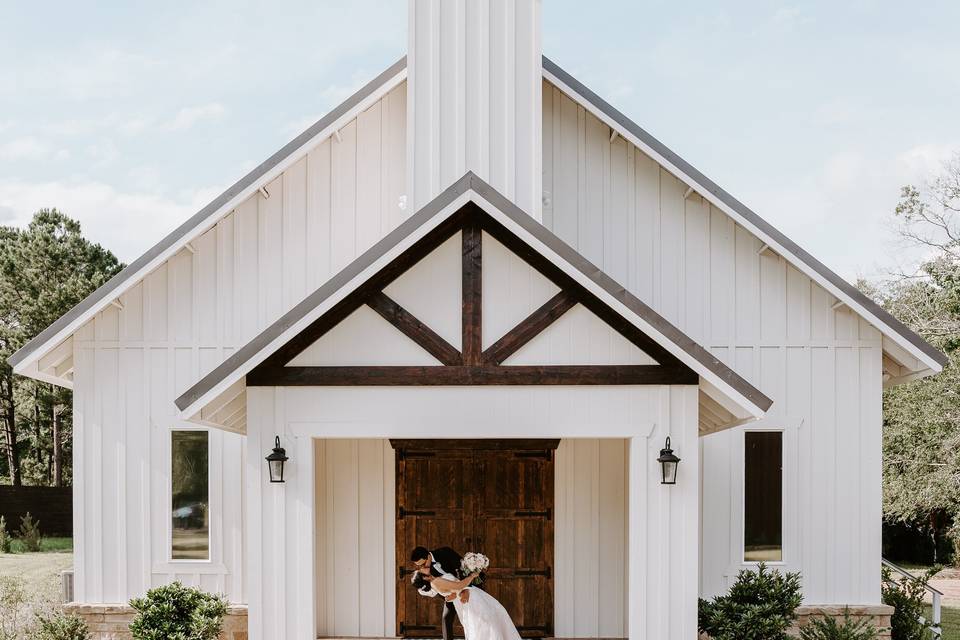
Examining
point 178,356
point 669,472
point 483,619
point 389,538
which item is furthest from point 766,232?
point 178,356

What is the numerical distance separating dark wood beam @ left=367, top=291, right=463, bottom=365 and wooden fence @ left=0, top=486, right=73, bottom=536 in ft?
76.1

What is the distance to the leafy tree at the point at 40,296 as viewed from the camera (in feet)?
102

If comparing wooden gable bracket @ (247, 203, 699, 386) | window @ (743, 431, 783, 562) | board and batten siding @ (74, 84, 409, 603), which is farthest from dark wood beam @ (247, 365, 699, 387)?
window @ (743, 431, 783, 562)

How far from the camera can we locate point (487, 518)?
1130cm

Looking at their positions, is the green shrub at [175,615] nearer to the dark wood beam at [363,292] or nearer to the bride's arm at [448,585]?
the bride's arm at [448,585]

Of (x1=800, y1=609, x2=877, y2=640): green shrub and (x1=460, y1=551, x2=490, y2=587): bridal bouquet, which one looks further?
(x1=800, y1=609, x2=877, y2=640): green shrub

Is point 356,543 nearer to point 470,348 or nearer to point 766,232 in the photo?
point 470,348

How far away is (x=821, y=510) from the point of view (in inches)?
443

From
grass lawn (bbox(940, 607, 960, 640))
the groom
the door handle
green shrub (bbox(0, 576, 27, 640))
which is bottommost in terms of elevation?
grass lawn (bbox(940, 607, 960, 640))

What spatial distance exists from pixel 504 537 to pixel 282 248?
175 inches

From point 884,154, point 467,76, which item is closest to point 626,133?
point 467,76

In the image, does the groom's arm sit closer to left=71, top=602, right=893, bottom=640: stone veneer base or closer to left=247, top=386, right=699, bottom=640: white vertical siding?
left=247, top=386, right=699, bottom=640: white vertical siding

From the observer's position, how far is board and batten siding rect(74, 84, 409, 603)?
1112 centimetres

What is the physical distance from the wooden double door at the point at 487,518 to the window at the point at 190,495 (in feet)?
7.57
